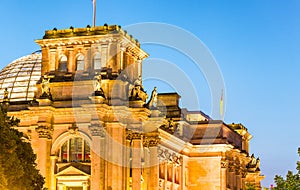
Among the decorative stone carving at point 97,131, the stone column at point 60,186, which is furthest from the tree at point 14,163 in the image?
the stone column at point 60,186

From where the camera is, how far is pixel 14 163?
5356 centimetres

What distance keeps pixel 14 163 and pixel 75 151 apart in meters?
22.4

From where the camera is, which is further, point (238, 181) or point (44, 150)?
point (238, 181)

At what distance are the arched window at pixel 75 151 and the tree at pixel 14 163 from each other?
16988mm

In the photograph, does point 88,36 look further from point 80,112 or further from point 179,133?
point 179,133

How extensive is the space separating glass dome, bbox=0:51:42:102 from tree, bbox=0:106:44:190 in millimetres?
30955

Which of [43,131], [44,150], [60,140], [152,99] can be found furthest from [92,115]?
[152,99]

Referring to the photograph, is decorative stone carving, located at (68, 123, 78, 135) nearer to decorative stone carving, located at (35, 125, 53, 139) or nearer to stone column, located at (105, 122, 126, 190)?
decorative stone carving, located at (35, 125, 53, 139)

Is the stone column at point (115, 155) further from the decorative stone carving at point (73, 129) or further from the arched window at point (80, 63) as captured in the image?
the arched window at point (80, 63)

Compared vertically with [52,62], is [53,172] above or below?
below

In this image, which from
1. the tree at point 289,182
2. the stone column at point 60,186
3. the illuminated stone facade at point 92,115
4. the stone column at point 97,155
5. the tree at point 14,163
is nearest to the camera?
the tree at point 14,163

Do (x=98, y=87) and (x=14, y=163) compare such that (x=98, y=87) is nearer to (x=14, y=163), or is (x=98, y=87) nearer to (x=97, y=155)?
(x=97, y=155)

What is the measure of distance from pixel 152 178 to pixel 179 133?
20392mm

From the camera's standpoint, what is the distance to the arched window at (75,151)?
7544 centimetres
